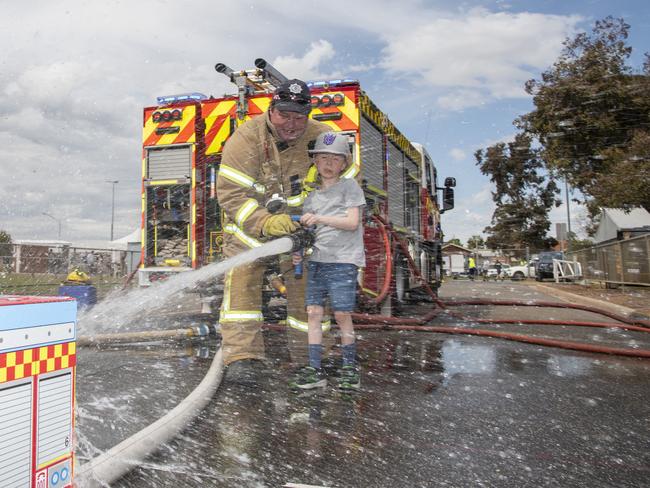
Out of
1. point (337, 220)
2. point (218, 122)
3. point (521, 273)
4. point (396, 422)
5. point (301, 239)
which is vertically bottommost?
point (396, 422)

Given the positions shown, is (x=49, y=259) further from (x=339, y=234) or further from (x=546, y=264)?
(x=546, y=264)

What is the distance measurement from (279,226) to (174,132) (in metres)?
3.37

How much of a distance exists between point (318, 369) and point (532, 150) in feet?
43.1

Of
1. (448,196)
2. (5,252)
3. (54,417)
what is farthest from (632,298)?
(5,252)

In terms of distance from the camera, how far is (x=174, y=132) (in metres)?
6.20

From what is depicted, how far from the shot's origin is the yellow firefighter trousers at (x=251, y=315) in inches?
140

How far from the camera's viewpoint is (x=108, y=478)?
1.83 m

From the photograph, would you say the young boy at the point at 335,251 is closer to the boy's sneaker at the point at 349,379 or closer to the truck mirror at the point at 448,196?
the boy's sneaker at the point at 349,379

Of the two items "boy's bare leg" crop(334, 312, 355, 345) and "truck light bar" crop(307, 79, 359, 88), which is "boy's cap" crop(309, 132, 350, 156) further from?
"truck light bar" crop(307, 79, 359, 88)

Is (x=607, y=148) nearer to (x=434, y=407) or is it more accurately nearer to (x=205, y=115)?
(x=205, y=115)

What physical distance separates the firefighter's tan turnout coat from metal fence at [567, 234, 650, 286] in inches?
428

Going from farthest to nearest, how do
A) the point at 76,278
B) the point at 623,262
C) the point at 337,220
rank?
1. the point at 623,262
2. the point at 76,278
3. the point at 337,220

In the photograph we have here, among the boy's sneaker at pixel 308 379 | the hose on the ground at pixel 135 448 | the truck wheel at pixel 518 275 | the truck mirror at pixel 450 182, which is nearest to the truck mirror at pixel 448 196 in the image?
the truck mirror at pixel 450 182

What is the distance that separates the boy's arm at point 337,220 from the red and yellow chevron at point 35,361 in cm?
191
